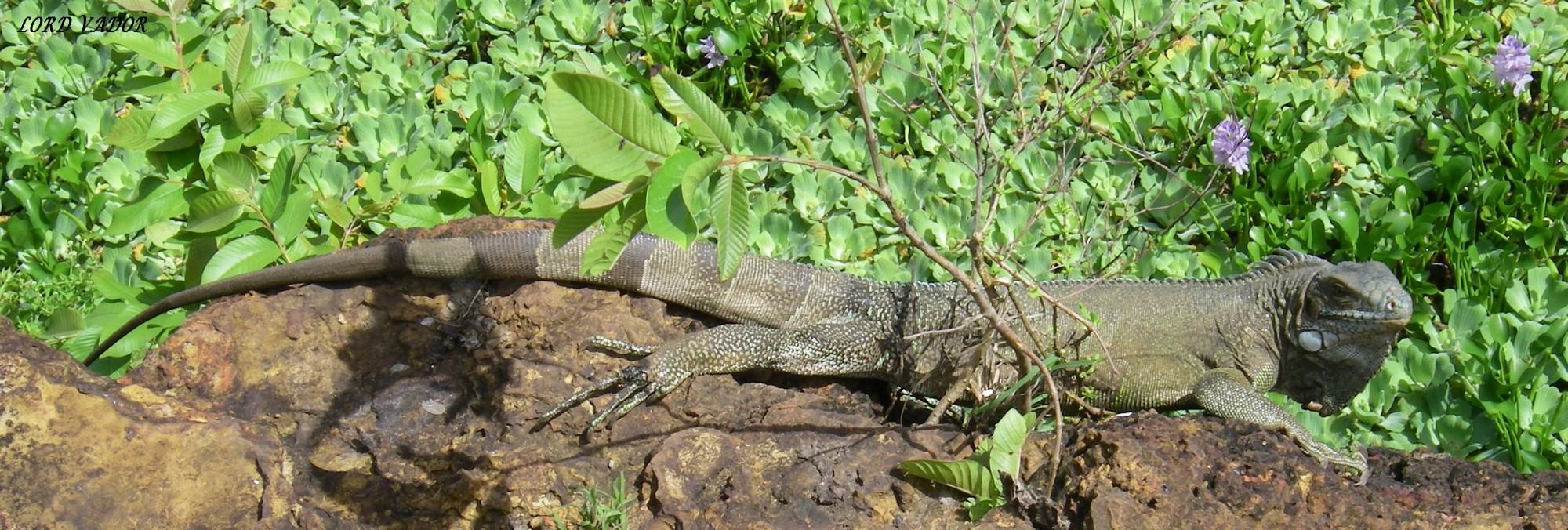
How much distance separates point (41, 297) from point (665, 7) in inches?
123

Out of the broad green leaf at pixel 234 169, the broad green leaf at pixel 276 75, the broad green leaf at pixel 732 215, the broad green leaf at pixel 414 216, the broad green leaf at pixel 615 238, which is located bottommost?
the broad green leaf at pixel 414 216

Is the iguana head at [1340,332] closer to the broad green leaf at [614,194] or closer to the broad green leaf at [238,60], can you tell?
the broad green leaf at [614,194]

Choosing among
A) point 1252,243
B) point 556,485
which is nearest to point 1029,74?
point 1252,243

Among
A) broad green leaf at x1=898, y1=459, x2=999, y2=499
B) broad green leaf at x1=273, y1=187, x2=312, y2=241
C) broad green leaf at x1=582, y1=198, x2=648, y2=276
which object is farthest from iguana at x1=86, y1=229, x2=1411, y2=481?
broad green leaf at x1=582, y1=198, x2=648, y2=276

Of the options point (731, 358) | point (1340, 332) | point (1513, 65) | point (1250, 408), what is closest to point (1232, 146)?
point (1513, 65)

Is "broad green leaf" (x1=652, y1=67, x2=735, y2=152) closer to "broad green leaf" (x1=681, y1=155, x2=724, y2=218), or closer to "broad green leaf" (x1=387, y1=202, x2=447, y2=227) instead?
"broad green leaf" (x1=681, y1=155, x2=724, y2=218)

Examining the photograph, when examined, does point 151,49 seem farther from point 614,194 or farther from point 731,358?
point 614,194

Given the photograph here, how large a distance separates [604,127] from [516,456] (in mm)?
1483

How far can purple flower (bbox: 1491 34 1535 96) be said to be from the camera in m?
5.14

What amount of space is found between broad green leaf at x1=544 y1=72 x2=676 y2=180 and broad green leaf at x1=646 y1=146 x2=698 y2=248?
0.17ft

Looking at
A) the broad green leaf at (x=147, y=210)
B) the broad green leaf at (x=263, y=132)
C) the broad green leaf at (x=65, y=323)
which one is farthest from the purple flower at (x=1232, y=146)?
the broad green leaf at (x=65, y=323)

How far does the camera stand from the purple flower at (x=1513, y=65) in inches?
202

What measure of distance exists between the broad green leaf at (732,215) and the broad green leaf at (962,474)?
114 centimetres

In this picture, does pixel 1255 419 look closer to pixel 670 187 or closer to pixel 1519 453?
pixel 1519 453
